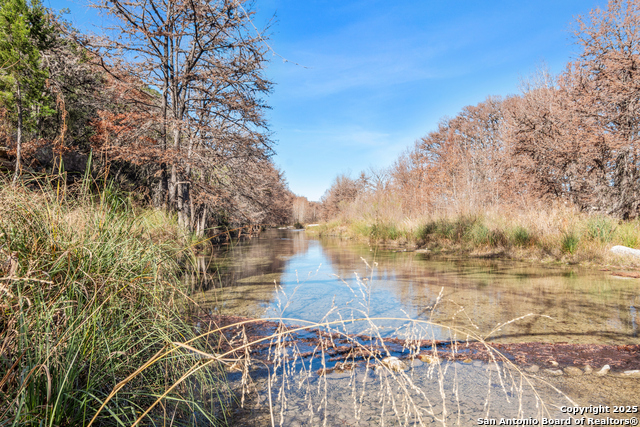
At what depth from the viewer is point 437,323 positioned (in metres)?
2.00

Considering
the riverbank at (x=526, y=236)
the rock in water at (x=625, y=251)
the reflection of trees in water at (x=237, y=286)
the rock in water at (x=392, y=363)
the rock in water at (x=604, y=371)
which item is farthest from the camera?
the riverbank at (x=526, y=236)

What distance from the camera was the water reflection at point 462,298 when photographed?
3.38 m

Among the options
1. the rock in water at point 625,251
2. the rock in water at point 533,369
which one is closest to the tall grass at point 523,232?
the rock in water at point 625,251

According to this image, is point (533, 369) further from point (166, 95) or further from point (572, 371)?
point (166, 95)

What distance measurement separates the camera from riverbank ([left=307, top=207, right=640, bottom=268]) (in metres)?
7.79

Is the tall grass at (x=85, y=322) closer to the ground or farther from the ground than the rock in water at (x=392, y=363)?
farther from the ground

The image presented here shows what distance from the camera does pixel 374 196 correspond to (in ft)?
60.9

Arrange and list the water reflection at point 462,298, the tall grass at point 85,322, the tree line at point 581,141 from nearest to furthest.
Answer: the tall grass at point 85,322
the water reflection at point 462,298
the tree line at point 581,141

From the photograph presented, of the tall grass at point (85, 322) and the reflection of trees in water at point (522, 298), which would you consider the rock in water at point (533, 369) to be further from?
the tall grass at point (85, 322)

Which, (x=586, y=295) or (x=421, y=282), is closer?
(x=586, y=295)

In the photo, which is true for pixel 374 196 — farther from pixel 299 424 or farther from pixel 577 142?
pixel 299 424

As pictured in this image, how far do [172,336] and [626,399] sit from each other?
2863 millimetres

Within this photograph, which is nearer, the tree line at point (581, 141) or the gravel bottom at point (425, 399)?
the gravel bottom at point (425, 399)

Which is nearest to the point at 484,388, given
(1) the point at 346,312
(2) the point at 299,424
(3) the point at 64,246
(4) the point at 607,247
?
(2) the point at 299,424
